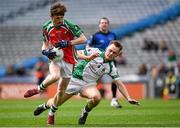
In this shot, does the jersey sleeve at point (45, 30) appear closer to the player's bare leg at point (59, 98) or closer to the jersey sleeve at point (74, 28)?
the jersey sleeve at point (74, 28)

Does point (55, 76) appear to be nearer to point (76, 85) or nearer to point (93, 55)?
point (76, 85)

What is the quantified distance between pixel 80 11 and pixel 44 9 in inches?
79.9

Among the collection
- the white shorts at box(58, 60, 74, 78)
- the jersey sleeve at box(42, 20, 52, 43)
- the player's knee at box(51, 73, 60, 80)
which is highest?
the jersey sleeve at box(42, 20, 52, 43)

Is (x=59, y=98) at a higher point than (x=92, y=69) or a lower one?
lower

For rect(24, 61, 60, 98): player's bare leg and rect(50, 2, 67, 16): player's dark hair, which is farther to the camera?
rect(24, 61, 60, 98): player's bare leg

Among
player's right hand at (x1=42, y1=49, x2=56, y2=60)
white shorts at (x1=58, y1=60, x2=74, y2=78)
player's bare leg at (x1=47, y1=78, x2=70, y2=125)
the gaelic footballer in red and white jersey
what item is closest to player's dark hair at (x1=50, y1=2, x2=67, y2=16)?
the gaelic footballer in red and white jersey

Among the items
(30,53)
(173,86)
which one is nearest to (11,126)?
(173,86)

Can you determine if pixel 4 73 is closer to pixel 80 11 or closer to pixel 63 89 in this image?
pixel 80 11

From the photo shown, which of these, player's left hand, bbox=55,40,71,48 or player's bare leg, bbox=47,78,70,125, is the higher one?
player's left hand, bbox=55,40,71,48

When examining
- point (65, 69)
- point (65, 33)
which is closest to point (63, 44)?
point (65, 33)

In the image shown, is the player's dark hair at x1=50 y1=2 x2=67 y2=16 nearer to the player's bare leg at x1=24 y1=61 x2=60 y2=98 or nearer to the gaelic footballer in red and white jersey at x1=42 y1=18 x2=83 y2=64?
the gaelic footballer in red and white jersey at x1=42 y1=18 x2=83 y2=64

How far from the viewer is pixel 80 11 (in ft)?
120

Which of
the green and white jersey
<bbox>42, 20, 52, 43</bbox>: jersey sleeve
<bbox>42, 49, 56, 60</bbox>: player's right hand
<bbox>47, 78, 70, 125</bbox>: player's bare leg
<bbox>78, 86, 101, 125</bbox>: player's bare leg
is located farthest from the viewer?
<bbox>42, 20, 52, 43</bbox>: jersey sleeve

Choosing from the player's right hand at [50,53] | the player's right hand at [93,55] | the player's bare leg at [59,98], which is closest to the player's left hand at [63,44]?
the player's right hand at [50,53]
